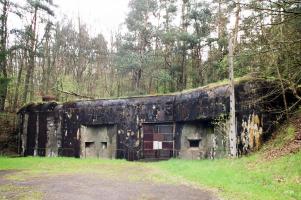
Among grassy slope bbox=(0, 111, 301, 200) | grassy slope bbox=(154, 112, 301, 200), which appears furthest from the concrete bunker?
grassy slope bbox=(154, 112, 301, 200)

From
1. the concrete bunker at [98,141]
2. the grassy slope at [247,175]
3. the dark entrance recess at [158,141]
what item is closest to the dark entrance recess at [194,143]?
Answer: the dark entrance recess at [158,141]

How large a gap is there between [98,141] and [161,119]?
143 inches

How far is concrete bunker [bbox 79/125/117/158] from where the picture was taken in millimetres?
18047

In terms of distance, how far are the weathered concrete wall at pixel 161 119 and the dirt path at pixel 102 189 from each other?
5.77 m

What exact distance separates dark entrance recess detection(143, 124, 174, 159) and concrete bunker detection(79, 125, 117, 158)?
173 centimetres

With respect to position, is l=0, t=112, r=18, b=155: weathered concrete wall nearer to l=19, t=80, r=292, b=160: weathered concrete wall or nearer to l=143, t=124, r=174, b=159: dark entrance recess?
l=19, t=80, r=292, b=160: weathered concrete wall

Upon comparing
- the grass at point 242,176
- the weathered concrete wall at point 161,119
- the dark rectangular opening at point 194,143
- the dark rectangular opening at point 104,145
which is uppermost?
the weathered concrete wall at point 161,119

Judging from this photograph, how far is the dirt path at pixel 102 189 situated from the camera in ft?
25.4

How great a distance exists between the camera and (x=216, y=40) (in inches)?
897

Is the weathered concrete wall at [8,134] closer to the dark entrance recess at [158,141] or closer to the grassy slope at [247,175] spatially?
the grassy slope at [247,175]

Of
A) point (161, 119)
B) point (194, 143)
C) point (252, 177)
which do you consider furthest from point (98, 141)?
point (252, 177)

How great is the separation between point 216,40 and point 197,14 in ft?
7.42

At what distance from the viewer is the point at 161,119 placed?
17016 millimetres

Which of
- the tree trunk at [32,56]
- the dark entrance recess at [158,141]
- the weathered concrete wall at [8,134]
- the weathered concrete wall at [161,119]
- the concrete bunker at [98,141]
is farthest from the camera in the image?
the tree trunk at [32,56]
